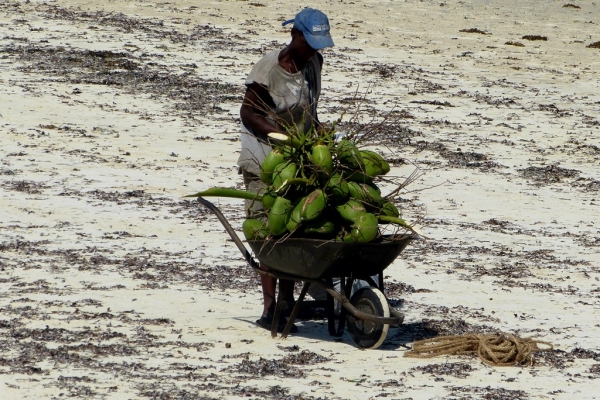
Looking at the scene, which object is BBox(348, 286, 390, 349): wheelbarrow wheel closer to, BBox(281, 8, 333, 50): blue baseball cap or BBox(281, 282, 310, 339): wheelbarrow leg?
BBox(281, 282, 310, 339): wheelbarrow leg

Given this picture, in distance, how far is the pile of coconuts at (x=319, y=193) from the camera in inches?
236

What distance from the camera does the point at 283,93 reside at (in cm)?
645

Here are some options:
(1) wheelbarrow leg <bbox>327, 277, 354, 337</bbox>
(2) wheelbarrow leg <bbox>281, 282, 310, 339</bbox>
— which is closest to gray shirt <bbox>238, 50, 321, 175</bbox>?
(2) wheelbarrow leg <bbox>281, 282, 310, 339</bbox>

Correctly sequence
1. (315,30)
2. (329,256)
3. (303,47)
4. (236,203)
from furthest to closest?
(236,203)
(303,47)
(315,30)
(329,256)

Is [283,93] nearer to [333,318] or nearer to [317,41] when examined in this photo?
[317,41]

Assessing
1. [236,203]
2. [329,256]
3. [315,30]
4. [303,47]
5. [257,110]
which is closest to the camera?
[329,256]

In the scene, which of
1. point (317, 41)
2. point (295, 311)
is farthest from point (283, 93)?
point (295, 311)

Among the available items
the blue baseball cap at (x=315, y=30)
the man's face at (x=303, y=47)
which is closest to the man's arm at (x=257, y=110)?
the man's face at (x=303, y=47)

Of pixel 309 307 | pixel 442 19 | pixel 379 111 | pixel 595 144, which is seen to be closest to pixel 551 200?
pixel 595 144

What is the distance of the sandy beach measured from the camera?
5.93m

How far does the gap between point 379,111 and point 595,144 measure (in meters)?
2.65

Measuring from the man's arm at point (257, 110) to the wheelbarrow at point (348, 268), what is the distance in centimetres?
64

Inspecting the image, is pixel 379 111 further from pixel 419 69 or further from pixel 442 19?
pixel 442 19

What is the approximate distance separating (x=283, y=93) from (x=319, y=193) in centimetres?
74
